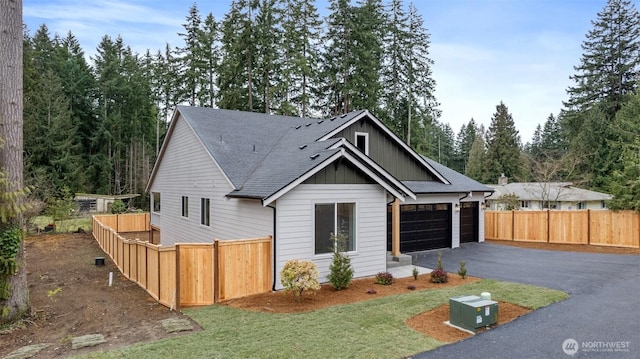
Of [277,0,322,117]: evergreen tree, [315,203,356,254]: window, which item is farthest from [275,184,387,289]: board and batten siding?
[277,0,322,117]: evergreen tree

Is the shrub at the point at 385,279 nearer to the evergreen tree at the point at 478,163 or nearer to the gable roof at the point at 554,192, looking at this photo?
the gable roof at the point at 554,192

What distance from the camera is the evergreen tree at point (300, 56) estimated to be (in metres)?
28.2

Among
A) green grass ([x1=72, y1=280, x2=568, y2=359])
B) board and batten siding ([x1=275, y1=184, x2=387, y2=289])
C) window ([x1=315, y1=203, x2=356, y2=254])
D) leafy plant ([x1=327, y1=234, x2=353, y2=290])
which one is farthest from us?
window ([x1=315, y1=203, x2=356, y2=254])

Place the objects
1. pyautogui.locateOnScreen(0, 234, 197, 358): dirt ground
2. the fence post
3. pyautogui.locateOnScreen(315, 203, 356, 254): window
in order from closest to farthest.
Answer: pyautogui.locateOnScreen(0, 234, 197, 358): dirt ground, the fence post, pyautogui.locateOnScreen(315, 203, 356, 254): window

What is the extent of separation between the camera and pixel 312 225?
33.9ft

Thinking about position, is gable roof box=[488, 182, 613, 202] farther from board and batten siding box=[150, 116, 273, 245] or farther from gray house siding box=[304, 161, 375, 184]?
board and batten siding box=[150, 116, 273, 245]

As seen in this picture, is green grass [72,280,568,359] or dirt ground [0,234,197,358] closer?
green grass [72,280,568,359]

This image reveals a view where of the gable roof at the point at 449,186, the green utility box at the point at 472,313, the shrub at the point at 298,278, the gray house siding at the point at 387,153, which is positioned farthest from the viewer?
the gable roof at the point at 449,186

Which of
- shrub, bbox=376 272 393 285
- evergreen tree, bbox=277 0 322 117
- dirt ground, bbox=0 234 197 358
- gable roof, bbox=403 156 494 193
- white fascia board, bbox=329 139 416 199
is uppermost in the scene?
evergreen tree, bbox=277 0 322 117

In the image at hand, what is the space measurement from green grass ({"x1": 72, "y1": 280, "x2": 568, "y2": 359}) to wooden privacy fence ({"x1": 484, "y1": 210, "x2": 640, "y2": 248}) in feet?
34.3

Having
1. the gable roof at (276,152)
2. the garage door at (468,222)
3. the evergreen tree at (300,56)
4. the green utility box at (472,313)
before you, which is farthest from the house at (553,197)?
the green utility box at (472,313)

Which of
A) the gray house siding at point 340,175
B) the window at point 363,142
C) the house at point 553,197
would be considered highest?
the window at point 363,142

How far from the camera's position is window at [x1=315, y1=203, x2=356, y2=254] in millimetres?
10523

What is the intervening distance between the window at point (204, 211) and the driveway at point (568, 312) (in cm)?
784
